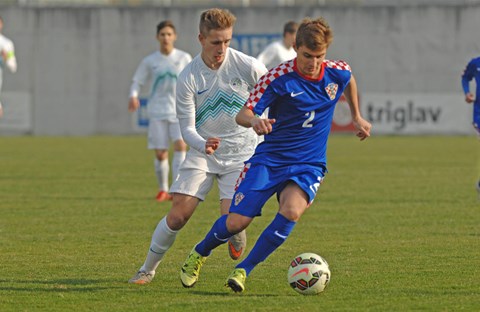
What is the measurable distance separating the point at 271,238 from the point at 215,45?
145 centimetres

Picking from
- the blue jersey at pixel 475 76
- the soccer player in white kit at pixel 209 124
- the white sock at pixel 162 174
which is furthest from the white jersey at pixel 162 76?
the soccer player in white kit at pixel 209 124

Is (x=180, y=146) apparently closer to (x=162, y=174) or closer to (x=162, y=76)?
(x=162, y=174)

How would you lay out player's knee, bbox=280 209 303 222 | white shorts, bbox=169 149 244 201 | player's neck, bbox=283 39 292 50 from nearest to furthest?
player's knee, bbox=280 209 303 222
white shorts, bbox=169 149 244 201
player's neck, bbox=283 39 292 50

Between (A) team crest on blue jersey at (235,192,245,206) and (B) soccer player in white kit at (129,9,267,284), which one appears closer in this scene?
(A) team crest on blue jersey at (235,192,245,206)

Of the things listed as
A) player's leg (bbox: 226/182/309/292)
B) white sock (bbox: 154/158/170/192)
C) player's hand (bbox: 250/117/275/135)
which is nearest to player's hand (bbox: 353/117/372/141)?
player's leg (bbox: 226/182/309/292)

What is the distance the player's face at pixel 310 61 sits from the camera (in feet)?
22.6

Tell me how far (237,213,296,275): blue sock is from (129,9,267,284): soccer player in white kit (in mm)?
721

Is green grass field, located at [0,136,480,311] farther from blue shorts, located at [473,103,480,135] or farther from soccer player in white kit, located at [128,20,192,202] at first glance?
blue shorts, located at [473,103,480,135]

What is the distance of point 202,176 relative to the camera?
781 cm

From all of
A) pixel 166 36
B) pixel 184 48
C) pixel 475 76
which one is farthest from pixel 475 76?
pixel 184 48

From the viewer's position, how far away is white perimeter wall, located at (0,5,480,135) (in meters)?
33.2

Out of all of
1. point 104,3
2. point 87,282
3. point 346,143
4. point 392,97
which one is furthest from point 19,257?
point 104,3

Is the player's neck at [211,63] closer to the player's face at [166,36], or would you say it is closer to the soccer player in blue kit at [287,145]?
the soccer player in blue kit at [287,145]

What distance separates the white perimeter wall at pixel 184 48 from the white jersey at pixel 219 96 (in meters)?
24.5
